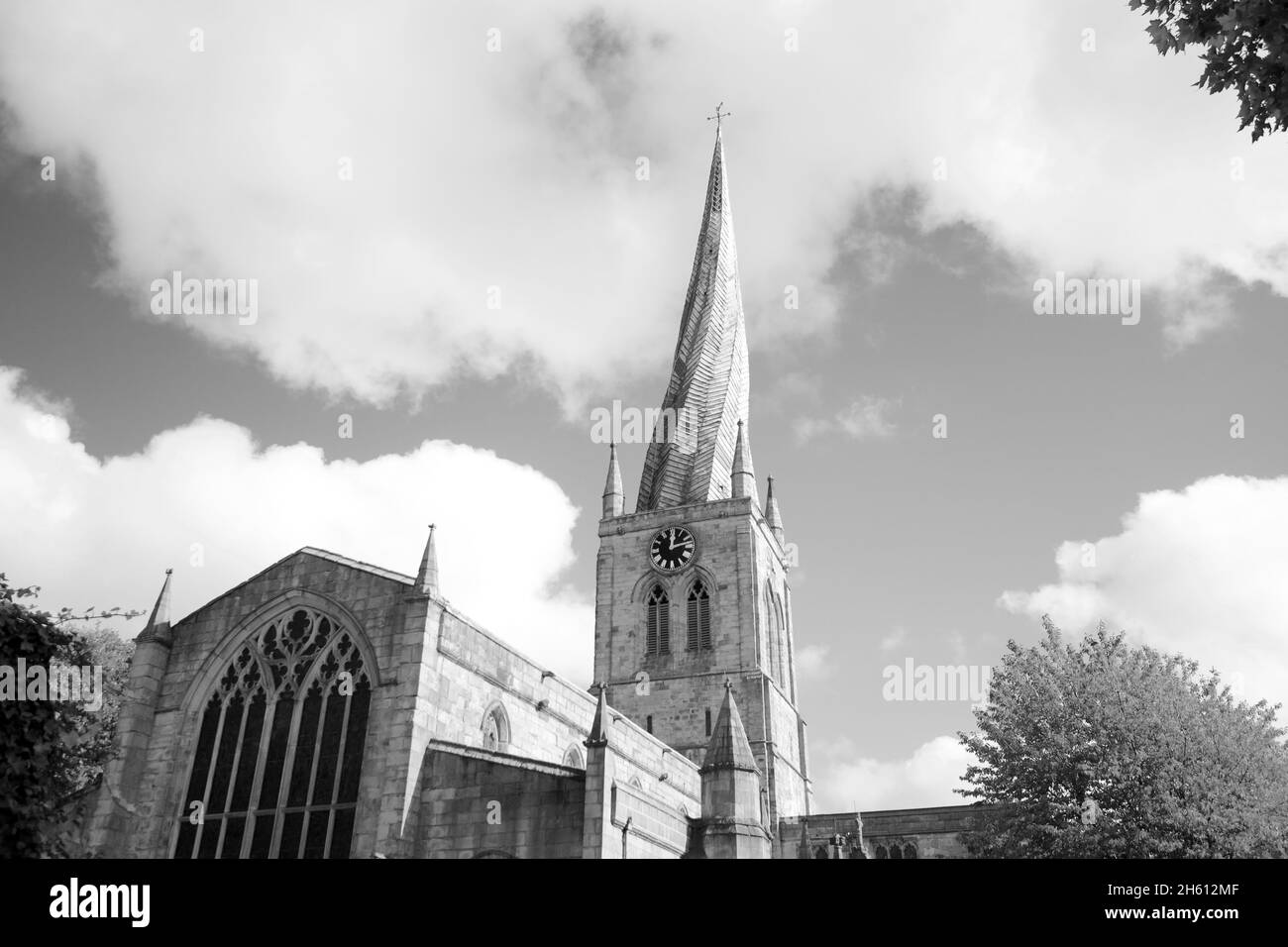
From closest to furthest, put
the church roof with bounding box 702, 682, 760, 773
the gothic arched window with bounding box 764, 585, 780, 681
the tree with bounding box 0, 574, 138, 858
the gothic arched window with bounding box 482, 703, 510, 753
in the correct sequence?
1. the tree with bounding box 0, 574, 138, 858
2. the church roof with bounding box 702, 682, 760, 773
3. the gothic arched window with bounding box 482, 703, 510, 753
4. the gothic arched window with bounding box 764, 585, 780, 681

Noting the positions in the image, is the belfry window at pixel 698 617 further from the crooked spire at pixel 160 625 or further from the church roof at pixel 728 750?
the crooked spire at pixel 160 625

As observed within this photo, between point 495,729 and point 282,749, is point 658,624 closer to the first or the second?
point 495,729

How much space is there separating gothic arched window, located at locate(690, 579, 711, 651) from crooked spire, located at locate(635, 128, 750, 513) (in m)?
4.91

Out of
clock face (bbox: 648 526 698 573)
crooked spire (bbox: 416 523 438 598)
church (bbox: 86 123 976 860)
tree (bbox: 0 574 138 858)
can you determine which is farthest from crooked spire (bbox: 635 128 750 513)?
tree (bbox: 0 574 138 858)

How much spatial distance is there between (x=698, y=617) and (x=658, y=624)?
197 centimetres

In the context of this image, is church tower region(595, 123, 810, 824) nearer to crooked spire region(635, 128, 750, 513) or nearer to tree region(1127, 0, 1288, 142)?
crooked spire region(635, 128, 750, 513)

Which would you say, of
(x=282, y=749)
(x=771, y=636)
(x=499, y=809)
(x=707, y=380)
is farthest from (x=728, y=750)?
(x=707, y=380)

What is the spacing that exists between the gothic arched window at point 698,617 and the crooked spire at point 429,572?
23386 millimetres

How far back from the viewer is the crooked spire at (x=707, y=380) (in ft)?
171

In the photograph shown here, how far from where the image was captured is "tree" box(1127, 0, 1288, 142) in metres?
7.96

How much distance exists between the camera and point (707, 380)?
56.0 meters

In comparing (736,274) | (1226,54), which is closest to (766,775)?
(736,274)

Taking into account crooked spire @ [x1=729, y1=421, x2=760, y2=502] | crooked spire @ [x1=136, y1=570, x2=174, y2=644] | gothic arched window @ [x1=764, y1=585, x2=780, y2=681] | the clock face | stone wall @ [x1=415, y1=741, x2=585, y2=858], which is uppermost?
crooked spire @ [x1=729, y1=421, x2=760, y2=502]
